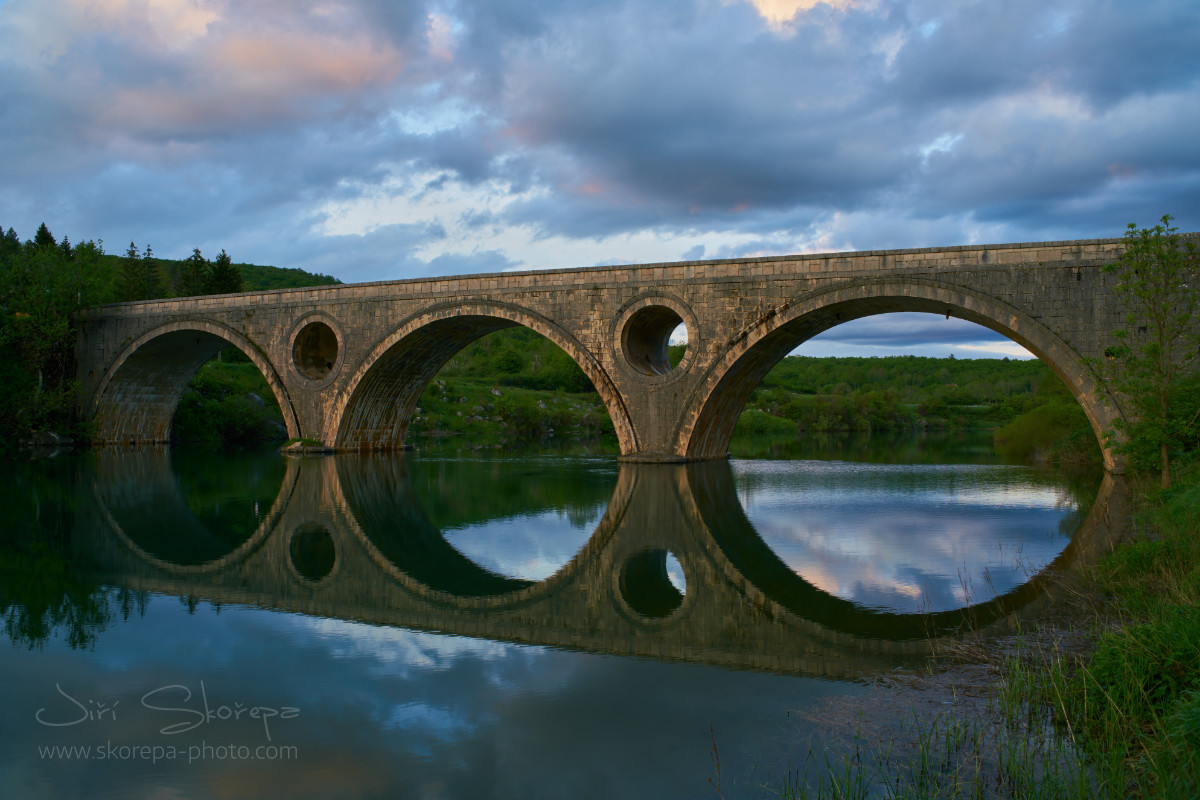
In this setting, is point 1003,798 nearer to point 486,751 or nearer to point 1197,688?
point 1197,688

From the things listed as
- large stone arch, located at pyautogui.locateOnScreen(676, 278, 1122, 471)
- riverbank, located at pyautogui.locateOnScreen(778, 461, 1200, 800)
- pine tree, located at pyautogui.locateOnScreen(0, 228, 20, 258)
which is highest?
pine tree, located at pyautogui.locateOnScreen(0, 228, 20, 258)

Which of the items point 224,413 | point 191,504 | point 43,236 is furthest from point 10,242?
point 191,504

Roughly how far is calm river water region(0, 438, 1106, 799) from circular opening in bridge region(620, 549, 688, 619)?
0.17 ft

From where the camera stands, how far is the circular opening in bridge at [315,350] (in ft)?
103

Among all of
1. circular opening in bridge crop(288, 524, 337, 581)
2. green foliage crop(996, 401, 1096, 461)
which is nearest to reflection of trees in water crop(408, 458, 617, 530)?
circular opening in bridge crop(288, 524, 337, 581)

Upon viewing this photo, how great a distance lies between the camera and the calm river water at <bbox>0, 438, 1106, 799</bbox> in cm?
513

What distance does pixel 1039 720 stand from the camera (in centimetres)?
526

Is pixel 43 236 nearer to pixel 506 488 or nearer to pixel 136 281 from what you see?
pixel 136 281

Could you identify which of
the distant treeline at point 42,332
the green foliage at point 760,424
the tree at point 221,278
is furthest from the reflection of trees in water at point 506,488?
the tree at point 221,278

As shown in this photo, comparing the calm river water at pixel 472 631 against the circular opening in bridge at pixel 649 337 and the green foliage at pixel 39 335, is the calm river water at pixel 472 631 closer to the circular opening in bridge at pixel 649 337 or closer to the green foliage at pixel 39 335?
the circular opening in bridge at pixel 649 337

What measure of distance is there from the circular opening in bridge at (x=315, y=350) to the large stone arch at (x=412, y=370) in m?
2.12

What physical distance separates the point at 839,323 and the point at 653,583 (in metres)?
16.9

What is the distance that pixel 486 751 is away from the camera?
5.28 meters

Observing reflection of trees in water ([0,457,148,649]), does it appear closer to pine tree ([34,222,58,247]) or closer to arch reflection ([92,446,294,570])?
arch reflection ([92,446,294,570])
